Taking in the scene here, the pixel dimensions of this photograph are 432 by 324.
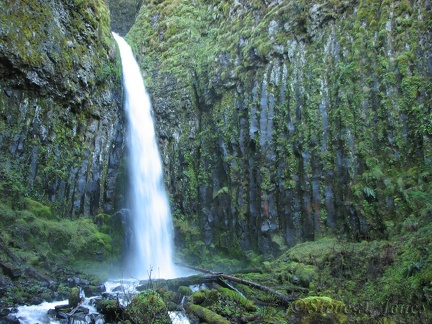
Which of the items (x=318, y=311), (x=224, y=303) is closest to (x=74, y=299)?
(x=224, y=303)

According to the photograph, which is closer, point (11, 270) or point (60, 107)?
point (11, 270)

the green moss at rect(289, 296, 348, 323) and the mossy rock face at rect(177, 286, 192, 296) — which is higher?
the green moss at rect(289, 296, 348, 323)

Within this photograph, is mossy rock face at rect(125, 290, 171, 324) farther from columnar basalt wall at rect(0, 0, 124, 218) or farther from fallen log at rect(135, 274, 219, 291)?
columnar basalt wall at rect(0, 0, 124, 218)

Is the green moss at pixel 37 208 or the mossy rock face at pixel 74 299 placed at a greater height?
the green moss at pixel 37 208

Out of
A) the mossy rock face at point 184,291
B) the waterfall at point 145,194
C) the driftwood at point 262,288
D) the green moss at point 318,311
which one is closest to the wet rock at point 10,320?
the mossy rock face at point 184,291

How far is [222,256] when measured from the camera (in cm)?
1667

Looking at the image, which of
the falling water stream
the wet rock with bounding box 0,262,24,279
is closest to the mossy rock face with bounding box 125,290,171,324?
the wet rock with bounding box 0,262,24,279

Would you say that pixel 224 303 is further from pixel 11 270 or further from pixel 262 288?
pixel 11 270

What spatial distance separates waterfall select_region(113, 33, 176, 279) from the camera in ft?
55.7

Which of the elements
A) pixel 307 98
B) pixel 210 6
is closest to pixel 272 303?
pixel 307 98

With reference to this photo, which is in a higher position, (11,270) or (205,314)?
(11,270)

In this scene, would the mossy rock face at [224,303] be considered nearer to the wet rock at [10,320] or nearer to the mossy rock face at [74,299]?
the mossy rock face at [74,299]

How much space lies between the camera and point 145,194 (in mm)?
18516

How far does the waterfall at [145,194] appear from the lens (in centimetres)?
1698
